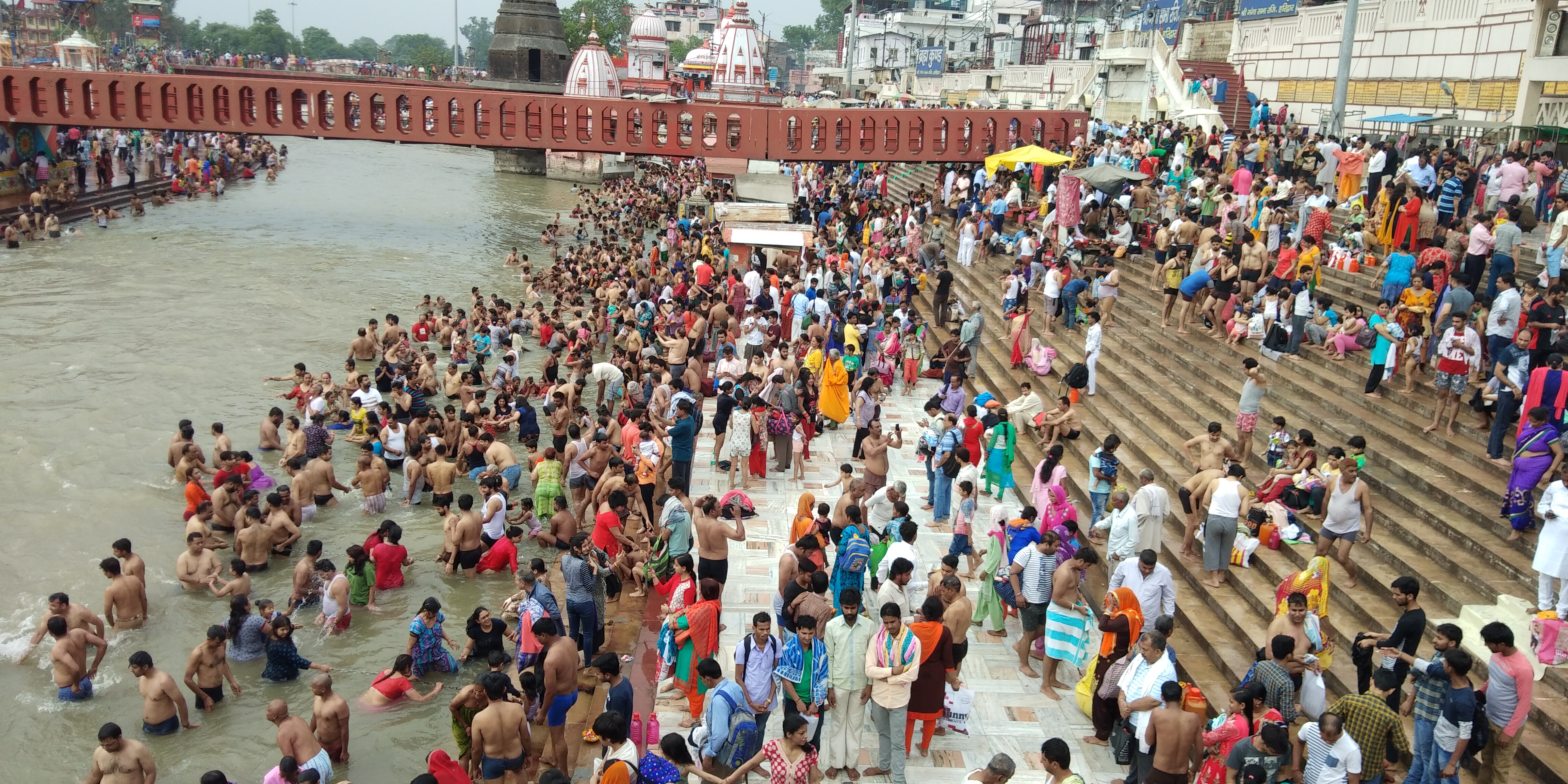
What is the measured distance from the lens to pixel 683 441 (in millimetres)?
11508

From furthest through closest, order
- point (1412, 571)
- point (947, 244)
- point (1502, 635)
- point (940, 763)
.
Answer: point (947, 244) < point (1412, 571) < point (940, 763) < point (1502, 635)

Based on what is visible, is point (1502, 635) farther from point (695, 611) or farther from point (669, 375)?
point (669, 375)

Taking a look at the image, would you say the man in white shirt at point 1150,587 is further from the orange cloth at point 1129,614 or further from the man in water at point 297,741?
the man in water at point 297,741

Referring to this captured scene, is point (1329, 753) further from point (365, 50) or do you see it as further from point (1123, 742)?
point (365, 50)

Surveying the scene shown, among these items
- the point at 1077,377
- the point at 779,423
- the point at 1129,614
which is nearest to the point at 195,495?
the point at 779,423

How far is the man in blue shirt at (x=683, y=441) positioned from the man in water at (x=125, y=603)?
4958mm

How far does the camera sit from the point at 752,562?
10.2 metres

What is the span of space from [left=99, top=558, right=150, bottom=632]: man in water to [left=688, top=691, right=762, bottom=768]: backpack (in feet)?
20.6

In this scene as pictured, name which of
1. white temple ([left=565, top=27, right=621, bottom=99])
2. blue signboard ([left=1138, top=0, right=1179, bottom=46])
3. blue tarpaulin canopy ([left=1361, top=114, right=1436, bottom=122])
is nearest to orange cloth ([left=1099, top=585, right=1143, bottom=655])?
blue tarpaulin canopy ([left=1361, top=114, right=1436, bottom=122])

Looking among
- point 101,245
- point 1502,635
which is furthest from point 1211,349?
point 101,245

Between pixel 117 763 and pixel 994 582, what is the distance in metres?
6.19

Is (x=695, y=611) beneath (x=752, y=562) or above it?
above

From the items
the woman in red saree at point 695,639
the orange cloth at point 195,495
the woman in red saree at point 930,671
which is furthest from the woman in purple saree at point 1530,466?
the orange cloth at point 195,495

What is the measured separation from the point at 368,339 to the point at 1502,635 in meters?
16.6
